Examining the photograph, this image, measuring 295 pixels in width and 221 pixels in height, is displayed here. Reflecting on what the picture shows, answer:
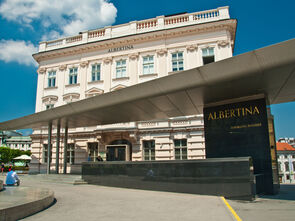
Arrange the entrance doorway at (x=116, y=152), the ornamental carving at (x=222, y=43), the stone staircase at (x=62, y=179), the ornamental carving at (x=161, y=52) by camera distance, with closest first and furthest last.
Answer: the stone staircase at (x=62, y=179)
the ornamental carving at (x=222, y=43)
the entrance doorway at (x=116, y=152)
the ornamental carving at (x=161, y=52)

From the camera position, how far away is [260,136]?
12.4 m

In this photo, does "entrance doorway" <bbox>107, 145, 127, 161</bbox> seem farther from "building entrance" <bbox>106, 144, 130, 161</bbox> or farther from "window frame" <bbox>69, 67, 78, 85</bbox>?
"window frame" <bbox>69, 67, 78, 85</bbox>

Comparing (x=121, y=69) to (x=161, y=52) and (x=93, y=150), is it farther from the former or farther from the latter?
(x=93, y=150)

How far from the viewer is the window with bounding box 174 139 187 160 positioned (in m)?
26.2

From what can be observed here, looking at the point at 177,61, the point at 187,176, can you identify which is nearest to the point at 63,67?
the point at 177,61

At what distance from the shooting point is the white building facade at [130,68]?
86.9 feet

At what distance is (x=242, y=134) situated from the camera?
12945 mm

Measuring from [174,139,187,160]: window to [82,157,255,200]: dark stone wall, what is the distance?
37.1 feet

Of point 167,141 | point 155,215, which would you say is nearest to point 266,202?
point 155,215

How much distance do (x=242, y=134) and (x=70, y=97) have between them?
74.8 feet

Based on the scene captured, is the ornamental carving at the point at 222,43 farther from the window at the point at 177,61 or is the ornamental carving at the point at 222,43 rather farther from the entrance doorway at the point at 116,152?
the entrance doorway at the point at 116,152

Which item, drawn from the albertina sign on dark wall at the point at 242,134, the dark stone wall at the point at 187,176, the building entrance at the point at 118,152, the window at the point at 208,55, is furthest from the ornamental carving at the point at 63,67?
the albertina sign on dark wall at the point at 242,134

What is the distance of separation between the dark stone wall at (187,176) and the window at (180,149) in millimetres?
11314

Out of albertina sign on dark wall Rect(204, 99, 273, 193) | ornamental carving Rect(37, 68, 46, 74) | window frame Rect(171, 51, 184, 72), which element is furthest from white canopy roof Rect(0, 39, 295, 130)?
ornamental carving Rect(37, 68, 46, 74)
